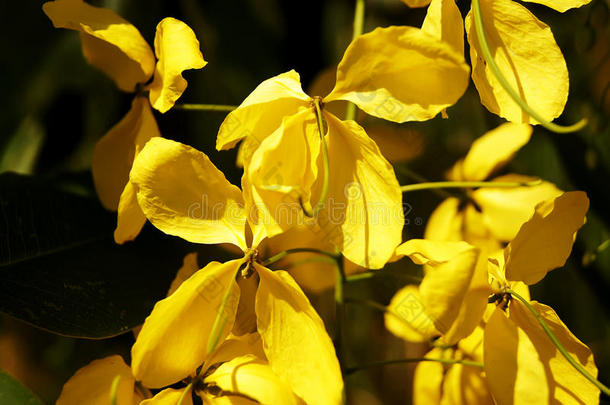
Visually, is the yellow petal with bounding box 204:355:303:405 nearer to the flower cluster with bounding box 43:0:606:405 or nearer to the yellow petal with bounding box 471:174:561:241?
the flower cluster with bounding box 43:0:606:405

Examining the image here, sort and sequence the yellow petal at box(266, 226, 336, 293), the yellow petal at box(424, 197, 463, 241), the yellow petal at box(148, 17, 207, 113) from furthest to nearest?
1. the yellow petal at box(424, 197, 463, 241)
2. the yellow petal at box(266, 226, 336, 293)
3. the yellow petal at box(148, 17, 207, 113)

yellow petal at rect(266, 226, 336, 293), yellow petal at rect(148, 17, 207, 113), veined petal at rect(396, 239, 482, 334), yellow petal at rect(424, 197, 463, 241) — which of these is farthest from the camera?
yellow petal at rect(424, 197, 463, 241)

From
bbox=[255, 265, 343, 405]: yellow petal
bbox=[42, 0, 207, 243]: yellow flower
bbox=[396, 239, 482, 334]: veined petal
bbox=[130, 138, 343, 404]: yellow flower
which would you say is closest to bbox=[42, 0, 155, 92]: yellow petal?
bbox=[42, 0, 207, 243]: yellow flower

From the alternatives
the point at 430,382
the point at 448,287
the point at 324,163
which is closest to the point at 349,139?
the point at 324,163

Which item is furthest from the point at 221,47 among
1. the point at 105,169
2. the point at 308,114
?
the point at 308,114

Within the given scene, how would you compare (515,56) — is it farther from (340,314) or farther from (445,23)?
(340,314)

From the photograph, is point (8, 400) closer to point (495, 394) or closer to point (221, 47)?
point (495, 394)

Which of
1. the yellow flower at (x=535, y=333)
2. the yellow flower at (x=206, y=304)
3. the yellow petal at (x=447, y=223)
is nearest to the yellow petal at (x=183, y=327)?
the yellow flower at (x=206, y=304)
